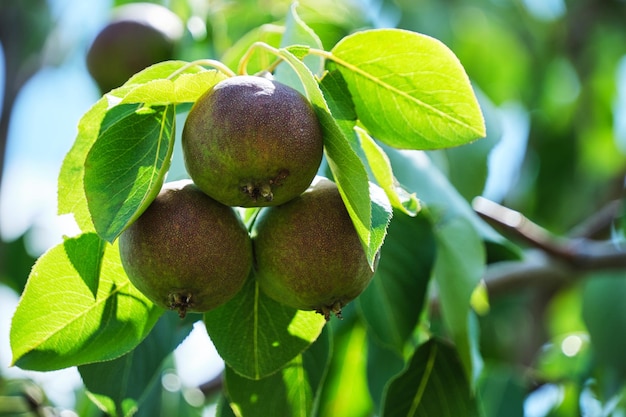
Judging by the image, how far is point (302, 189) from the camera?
4.05ft

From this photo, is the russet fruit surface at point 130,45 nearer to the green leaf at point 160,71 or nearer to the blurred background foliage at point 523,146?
the blurred background foliage at point 523,146

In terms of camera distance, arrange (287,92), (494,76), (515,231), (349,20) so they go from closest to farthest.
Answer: (287,92), (515,231), (349,20), (494,76)

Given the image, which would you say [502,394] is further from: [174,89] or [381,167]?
[174,89]

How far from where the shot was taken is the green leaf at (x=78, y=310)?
4.39 feet

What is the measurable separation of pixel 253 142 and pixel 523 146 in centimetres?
318

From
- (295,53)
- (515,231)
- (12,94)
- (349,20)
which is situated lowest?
(12,94)

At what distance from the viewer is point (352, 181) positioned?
116cm

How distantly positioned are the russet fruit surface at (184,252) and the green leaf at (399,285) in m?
0.51

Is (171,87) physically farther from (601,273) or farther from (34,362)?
(601,273)

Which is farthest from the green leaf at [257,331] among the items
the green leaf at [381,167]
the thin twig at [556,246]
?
the thin twig at [556,246]

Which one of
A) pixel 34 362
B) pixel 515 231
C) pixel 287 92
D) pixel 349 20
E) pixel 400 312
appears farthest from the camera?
pixel 349 20

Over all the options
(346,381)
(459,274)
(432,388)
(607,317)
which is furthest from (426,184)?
(607,317)

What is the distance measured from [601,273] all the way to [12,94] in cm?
247

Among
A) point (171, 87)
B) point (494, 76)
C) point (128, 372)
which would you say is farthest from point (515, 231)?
point (494, 76)
